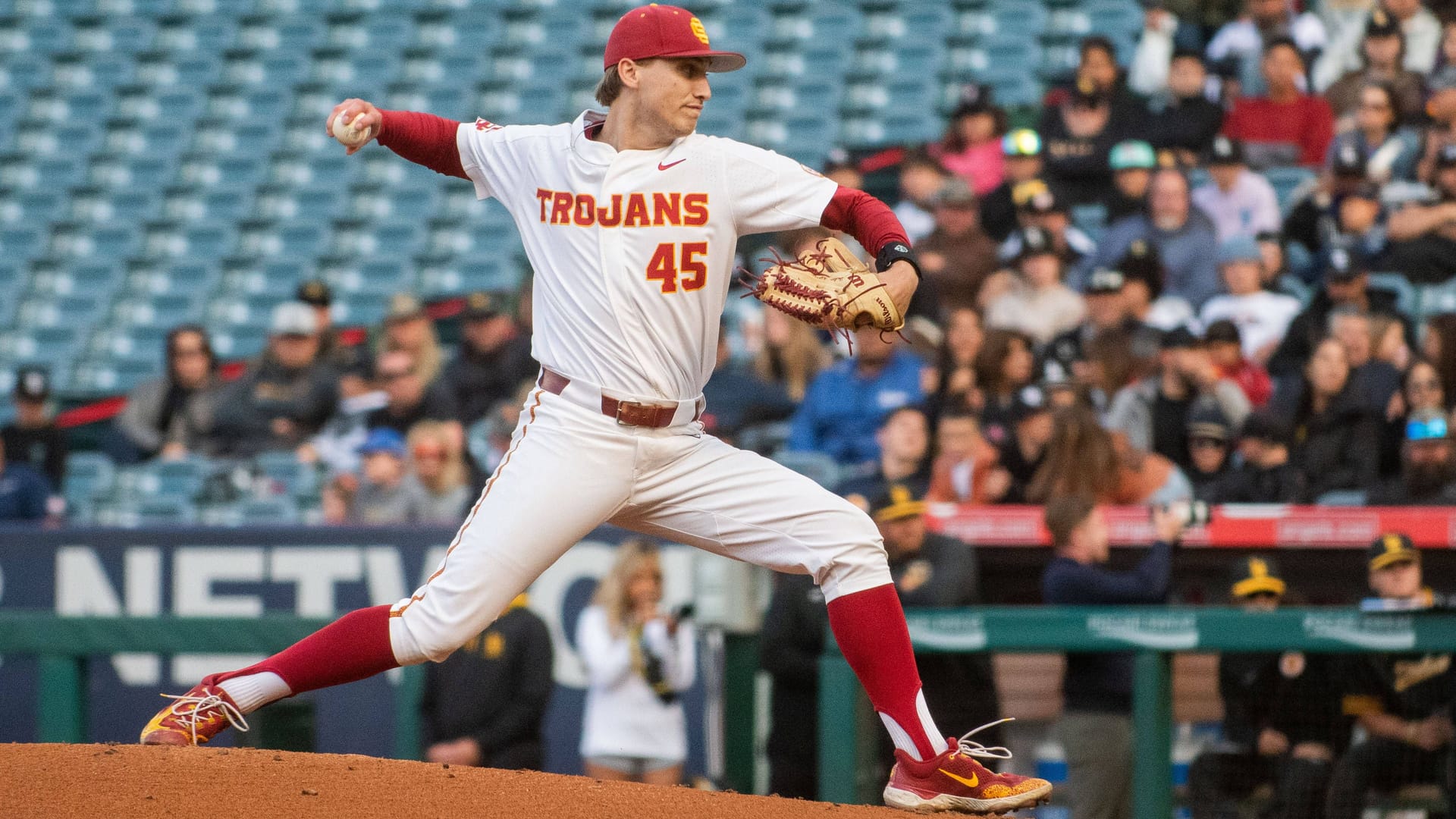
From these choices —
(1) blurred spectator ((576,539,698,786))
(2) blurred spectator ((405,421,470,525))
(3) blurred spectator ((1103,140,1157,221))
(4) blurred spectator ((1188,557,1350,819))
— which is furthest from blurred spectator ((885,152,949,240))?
(4) blurred spectator ((1188,557,1350,819))

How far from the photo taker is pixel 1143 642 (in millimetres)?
4730

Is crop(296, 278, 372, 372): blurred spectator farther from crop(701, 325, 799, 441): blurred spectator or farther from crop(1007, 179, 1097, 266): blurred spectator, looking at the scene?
crop(1007, 179, 1097, 266): blurred spectator

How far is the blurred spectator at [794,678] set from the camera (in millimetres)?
5410

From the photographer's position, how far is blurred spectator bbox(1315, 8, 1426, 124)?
797 cm

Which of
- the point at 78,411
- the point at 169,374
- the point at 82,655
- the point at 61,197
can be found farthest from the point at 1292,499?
the point at 61,197

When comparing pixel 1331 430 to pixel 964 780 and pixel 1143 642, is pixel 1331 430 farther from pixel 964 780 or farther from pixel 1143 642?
pixel 964 780

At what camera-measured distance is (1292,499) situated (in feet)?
19.4

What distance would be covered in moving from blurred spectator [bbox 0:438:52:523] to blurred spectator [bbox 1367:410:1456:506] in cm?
552

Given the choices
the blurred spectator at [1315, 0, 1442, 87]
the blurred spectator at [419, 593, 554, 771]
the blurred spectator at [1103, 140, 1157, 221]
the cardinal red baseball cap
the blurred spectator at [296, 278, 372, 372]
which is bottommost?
the blurred spectator at [419, 593, 554, 771]

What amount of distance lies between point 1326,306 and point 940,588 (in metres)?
2.44

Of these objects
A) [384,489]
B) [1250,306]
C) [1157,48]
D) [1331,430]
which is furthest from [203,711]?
[1157,48]

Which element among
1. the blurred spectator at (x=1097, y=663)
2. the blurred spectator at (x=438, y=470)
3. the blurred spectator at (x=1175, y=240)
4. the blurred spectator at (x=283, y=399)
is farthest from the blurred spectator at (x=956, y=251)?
the blurred spectator at (x=283, y=399)

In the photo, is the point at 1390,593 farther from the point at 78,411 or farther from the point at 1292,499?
the point at 78,411

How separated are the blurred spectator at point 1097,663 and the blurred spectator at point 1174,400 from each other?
94 centimetres
